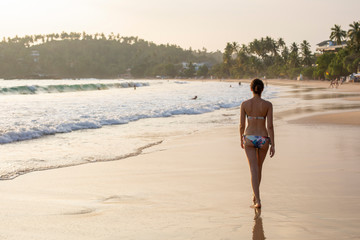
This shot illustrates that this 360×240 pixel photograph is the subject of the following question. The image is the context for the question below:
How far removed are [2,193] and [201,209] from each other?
118 inches

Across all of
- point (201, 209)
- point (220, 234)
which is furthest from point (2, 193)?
point (220, 234)

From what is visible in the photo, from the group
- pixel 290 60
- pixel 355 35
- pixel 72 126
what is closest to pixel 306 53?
pixel 290 60

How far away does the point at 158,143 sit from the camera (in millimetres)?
11406

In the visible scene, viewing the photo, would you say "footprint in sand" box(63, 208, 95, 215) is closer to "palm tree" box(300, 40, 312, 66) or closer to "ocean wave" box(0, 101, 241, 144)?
"ocean wave" box(0, 101, 241, 144)

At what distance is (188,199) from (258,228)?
1.41 metres

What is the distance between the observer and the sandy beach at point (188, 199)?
4492 mm

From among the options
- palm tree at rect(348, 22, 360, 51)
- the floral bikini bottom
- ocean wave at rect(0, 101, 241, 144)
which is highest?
palm tree at rect(348, 22, 360, 51)

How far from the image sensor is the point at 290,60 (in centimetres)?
11900

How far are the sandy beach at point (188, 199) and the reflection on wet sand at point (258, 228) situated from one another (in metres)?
0.02

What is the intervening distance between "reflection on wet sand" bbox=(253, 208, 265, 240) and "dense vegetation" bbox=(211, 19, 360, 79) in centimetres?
7359

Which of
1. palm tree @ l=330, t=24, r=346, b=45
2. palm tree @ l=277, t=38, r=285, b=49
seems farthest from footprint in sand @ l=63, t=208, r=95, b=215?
palm tree @ l=277, t=38, r=285, b=49

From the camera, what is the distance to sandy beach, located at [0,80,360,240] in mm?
4492

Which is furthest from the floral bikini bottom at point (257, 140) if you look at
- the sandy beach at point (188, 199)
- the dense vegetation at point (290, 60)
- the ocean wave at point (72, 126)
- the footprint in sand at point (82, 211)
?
the dense vegetation at point (290, 60)

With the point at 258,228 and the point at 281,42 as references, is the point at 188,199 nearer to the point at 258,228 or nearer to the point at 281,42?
the point at 258,228
